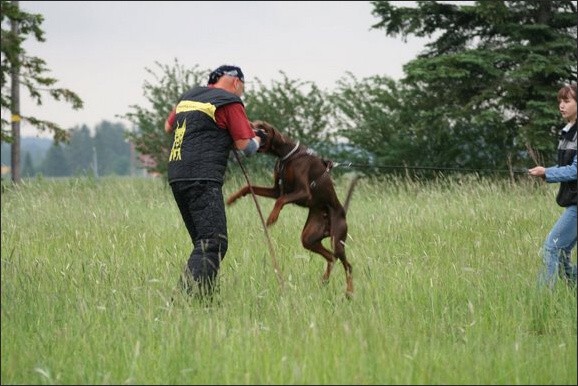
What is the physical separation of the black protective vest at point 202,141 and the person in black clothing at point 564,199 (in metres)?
2.37

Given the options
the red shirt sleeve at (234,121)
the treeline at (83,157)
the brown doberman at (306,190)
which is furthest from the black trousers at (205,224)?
the treeline at (83,157)

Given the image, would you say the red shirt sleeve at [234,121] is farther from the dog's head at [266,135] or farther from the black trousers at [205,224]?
the black trousers at [205,224]

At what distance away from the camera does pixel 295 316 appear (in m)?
5.32

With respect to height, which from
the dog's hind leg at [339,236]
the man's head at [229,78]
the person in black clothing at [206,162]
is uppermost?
the man's head at [229,78]

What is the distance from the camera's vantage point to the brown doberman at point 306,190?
20.3 ft

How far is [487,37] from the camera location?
65.5 feet

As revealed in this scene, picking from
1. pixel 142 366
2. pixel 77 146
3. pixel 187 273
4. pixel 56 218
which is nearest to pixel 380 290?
pixel 187 273

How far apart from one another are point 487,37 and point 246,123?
15023 mm

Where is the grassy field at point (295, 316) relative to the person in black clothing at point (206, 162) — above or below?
below

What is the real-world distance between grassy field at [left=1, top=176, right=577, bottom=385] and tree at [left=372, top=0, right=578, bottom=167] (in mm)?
8973

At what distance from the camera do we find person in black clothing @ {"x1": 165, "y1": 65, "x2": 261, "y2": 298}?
247 inches

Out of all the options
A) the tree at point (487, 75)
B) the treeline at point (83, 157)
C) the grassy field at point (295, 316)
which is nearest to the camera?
the grassy field at point (295, 316)

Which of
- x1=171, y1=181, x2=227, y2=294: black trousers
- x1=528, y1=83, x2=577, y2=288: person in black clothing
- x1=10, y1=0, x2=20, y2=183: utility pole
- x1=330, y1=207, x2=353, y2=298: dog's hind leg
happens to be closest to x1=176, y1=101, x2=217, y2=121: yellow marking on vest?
x1=171, y1=181, x2=227, y2=294: black trousers

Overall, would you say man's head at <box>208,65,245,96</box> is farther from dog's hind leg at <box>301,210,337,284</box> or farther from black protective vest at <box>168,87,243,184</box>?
dog's hind leg at <box>301,210,337,284</box>
